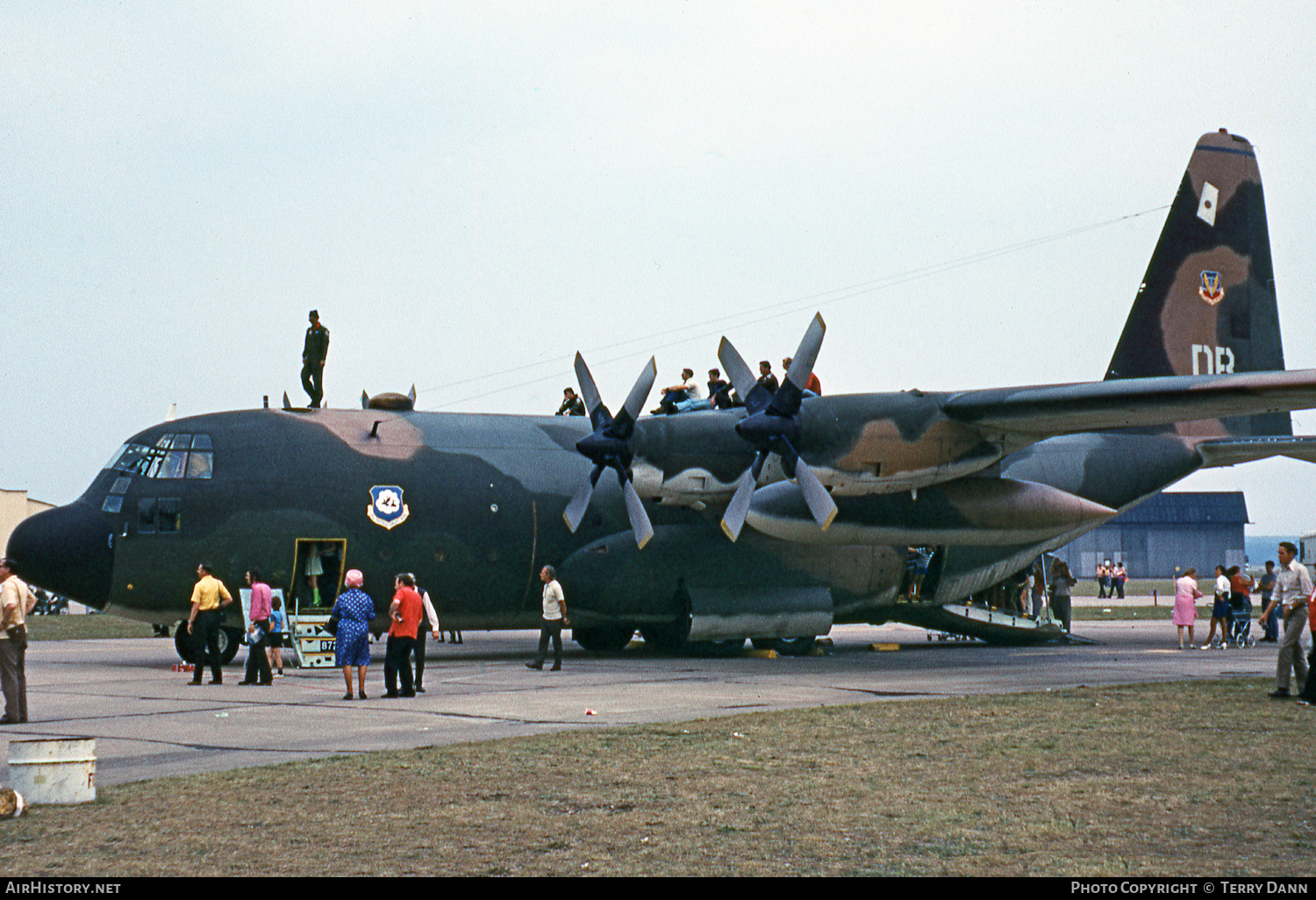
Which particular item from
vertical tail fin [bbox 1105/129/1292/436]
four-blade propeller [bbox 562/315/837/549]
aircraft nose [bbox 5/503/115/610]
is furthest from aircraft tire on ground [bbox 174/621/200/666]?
vertical tail fin [bbox 1105/129/1292/436]

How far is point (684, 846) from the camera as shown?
7672 millimetres

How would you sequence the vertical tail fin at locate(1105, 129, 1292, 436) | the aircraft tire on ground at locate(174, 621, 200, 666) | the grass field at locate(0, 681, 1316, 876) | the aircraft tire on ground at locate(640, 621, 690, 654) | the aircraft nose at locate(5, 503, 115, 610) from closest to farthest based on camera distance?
the grass field at locate(0, 681, 1316, 876) < the aircraft nose at locate(5, 503, 115, 610) < the aircraft tire on ground at locate(174, 621, 200, 666) < the aircraft tire on ground at locate(640, 621, 690, 654) < the vertical tail fin at locate(1105, 129, 1292, 436)

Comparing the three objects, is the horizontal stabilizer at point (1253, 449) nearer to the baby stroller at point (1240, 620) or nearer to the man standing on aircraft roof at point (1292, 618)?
the baby stroller at point (1240, 620)

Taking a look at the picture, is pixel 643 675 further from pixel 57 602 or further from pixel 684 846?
pixel 57 602

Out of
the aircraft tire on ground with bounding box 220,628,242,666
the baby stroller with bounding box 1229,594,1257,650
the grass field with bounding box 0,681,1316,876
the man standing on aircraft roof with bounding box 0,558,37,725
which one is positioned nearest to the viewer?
the grass field with bounding box 0,681,1316,876

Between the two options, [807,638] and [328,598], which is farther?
[807,638]

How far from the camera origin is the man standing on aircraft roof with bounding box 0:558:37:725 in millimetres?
13406

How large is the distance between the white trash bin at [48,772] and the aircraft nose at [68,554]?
11.5 m

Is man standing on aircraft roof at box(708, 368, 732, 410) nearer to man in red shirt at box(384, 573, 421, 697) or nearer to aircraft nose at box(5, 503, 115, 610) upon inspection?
man in red shirt at box(384, 573, 421, 697)

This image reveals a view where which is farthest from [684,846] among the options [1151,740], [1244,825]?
[1151,740]

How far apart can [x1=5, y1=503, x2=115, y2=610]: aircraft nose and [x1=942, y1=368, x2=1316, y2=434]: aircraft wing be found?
13.3 m

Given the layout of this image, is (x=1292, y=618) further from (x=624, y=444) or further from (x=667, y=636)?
(x=667, y=636)

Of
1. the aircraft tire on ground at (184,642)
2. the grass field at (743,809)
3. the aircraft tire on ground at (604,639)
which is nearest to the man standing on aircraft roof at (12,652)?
the grass field at (743,809)

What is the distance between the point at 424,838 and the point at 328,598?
14.0 metres
